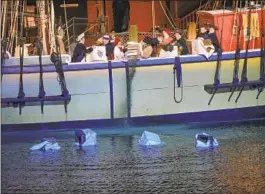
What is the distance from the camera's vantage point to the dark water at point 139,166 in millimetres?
7672

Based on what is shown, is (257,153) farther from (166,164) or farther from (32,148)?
(32,148)

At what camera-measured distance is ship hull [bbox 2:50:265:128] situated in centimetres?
1318

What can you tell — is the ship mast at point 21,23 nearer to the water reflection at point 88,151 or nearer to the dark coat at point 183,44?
the dark coat at point 183,44

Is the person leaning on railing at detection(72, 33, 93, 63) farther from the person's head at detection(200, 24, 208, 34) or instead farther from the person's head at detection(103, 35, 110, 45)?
Result: the person's head at detection(200, 24, 208, 34)

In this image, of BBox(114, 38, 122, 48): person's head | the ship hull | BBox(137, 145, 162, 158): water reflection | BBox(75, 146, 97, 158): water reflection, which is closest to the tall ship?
the ship hull

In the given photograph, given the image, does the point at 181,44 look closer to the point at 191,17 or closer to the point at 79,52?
the point at 79,52

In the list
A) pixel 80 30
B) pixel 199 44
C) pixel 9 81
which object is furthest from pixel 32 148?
pixel 80 30

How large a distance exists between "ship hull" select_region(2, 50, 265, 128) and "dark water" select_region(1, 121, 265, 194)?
32.6 inches

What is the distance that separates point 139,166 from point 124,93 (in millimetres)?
4491

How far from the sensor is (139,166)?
29.7 ft

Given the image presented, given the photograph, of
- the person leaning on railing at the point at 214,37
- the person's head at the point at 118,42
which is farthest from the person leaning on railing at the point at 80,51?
the person leaning on railing at the point at 214,37

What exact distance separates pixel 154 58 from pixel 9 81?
131 inches

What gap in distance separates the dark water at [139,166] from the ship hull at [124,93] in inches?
32.6

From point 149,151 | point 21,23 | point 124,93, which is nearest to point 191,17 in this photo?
point 124,93
